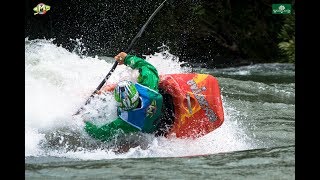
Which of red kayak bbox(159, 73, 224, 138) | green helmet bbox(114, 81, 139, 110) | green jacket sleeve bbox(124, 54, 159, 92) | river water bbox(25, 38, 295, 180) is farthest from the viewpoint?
red kayak bbox(159, 73, 224, 138)

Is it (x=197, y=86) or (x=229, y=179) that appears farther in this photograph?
(x=197, y=86)

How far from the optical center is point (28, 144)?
17.9 feet

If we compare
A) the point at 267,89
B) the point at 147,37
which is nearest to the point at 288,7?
the point at 147,37

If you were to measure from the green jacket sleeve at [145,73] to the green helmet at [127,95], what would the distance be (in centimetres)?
29

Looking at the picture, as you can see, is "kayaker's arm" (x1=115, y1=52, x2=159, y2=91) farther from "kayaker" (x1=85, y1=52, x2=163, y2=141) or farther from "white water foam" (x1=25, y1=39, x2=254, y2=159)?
"white water foam" (x1=25, y1=39, x2=254, y2=159)

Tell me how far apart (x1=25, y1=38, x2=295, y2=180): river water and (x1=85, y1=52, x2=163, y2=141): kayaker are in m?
0.11

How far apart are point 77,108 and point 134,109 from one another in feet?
3.11

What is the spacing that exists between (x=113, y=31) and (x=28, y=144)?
11511mm

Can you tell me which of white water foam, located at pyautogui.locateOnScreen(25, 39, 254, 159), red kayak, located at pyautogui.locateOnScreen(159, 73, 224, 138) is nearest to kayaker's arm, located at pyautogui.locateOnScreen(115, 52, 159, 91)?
red kayak, located at pyautogui.locateOnScreen(159, 73, 224, 138)

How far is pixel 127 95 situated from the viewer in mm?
5320

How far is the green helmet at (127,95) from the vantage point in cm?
532

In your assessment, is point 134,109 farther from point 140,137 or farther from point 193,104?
point 193,104

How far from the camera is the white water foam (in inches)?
215
